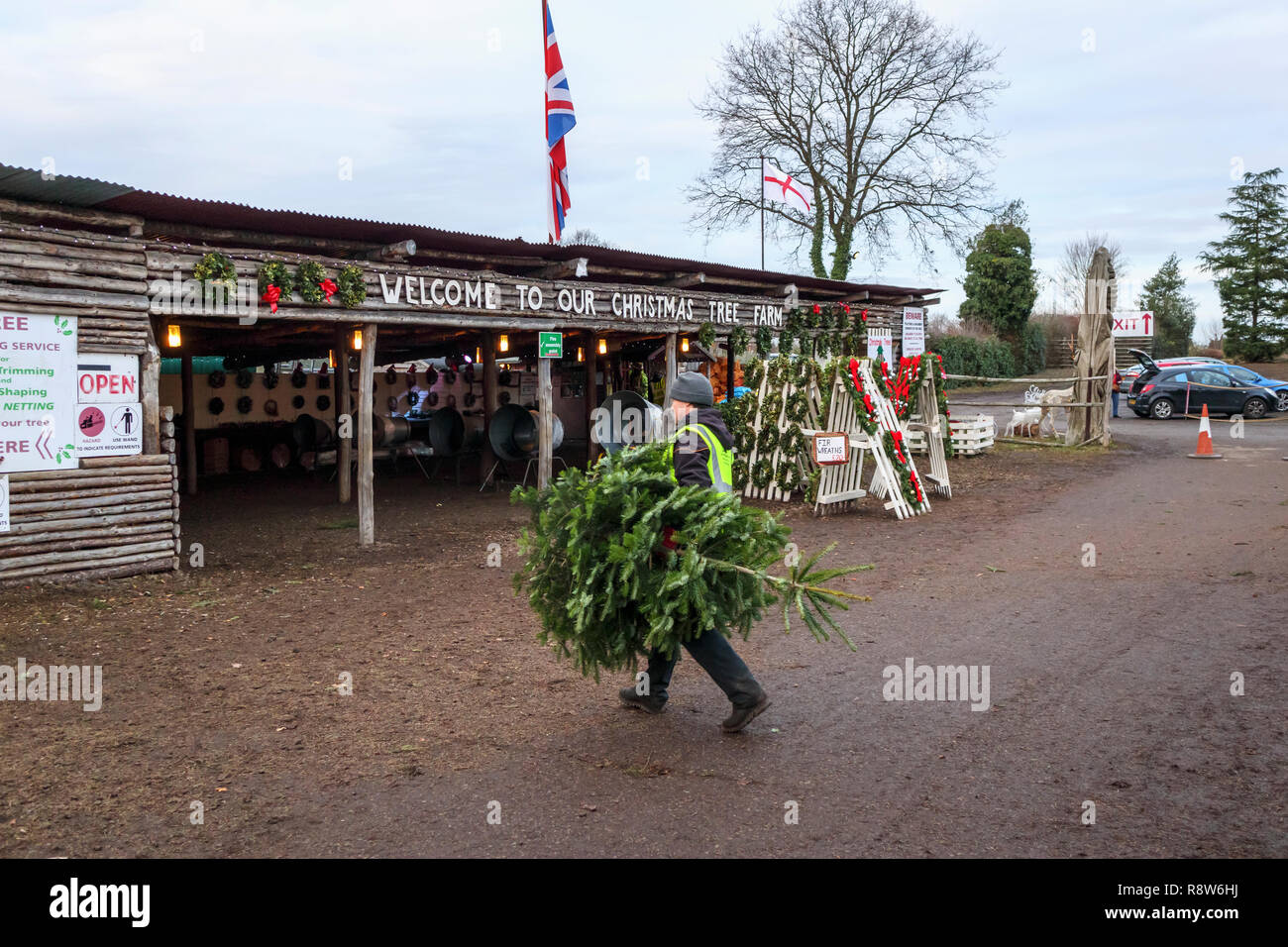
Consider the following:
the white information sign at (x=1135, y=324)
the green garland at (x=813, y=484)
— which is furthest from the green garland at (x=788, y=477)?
the white information sign at (x=1135, y=324)

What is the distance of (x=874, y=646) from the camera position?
7.16 meters

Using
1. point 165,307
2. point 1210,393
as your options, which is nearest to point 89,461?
point 165,307

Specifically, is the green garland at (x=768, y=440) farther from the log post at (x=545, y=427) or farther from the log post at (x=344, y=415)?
the log post at (x=344, y=415)

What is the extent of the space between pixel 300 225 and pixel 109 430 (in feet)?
11.3

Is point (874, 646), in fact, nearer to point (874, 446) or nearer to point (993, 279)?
point (874, 446)

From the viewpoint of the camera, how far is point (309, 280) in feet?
36.3

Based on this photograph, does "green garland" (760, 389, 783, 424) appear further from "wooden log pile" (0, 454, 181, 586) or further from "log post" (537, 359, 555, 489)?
"wooden log pile" (0, 454, 181, 586)

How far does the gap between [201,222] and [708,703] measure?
8.87 metres

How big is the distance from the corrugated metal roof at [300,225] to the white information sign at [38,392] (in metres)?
1.19

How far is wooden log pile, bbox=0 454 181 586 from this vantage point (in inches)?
356

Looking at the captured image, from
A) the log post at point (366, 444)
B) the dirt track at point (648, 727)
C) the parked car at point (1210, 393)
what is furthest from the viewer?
the parked car at point (1210, 393)

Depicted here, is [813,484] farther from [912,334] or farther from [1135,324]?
[1135,324]
